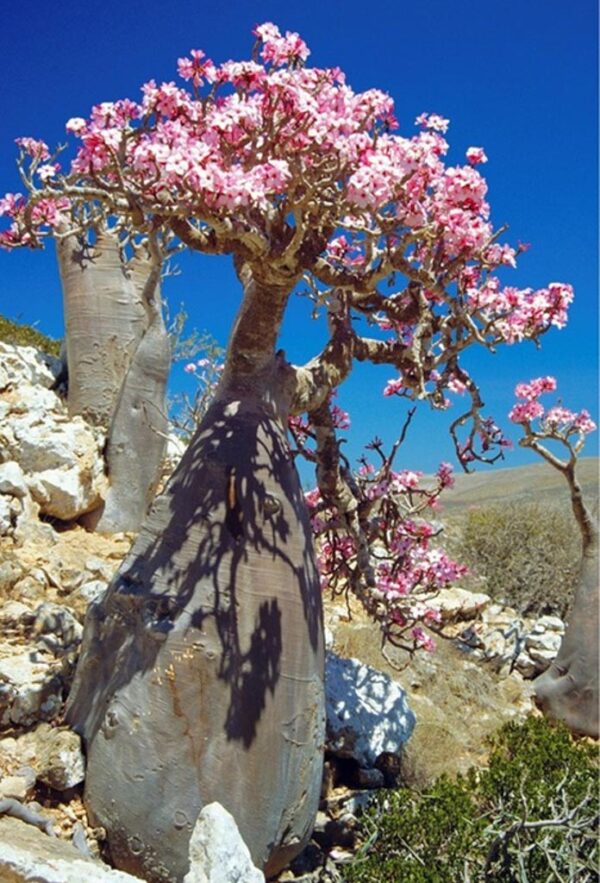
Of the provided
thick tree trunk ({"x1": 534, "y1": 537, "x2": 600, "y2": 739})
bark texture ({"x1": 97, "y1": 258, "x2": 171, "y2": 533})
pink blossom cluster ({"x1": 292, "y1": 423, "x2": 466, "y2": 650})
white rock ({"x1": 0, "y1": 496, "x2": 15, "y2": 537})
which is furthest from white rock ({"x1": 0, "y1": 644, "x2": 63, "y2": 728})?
thick tree trunk ({"x1": 534, "y1": 537, "x2": 600, "y2": 739})

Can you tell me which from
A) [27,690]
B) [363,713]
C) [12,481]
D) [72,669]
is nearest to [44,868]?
[27,690]

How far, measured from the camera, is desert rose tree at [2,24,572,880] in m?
3.01

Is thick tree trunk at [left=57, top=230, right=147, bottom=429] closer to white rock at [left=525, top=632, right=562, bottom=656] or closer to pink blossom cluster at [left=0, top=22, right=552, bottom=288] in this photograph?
pink blossom cluster at [left=0, top=22, right=552, bottom=288]

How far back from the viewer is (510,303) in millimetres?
3635

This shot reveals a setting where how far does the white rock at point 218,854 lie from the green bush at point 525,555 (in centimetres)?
786

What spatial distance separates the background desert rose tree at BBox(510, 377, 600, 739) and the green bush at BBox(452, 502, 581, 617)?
3.08m

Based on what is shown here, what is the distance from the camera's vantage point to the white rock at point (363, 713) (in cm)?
434

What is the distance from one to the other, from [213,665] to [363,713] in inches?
67.8

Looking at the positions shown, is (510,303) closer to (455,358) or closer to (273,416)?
(455,358)

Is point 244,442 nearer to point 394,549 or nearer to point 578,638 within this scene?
point 394,549

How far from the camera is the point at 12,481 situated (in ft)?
19.0

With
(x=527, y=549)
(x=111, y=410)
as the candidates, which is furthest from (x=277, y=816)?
(x=527, y=549)

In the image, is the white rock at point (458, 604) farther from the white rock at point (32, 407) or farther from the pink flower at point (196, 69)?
the pink flower at point (196, 69)

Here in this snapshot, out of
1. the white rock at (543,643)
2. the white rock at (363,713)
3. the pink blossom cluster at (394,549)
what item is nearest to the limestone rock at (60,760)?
the white rock at (363,713)
